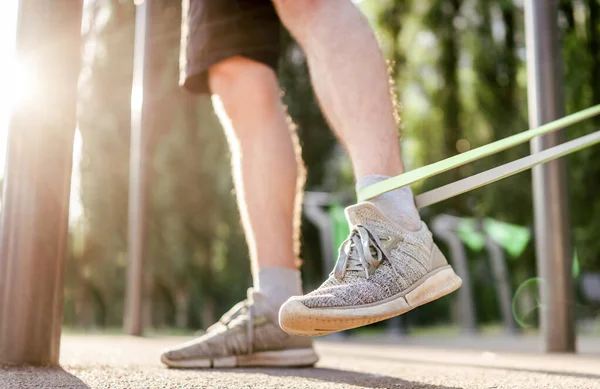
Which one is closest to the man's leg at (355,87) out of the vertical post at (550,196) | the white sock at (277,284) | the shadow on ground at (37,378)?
the white sock at (277,284)

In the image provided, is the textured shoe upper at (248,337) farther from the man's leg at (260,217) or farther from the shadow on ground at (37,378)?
the shadow on ground at (37,378)

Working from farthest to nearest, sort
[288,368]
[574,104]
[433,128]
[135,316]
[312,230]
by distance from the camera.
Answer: [433,128]
[312,230]
[574,104]
[135,316]
[288,368]

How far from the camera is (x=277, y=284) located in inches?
51.8

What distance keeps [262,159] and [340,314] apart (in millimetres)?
558

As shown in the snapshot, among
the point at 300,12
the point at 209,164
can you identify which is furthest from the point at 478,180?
the point at 209,164

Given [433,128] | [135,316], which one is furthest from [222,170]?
[135,316]

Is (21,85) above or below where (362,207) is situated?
above

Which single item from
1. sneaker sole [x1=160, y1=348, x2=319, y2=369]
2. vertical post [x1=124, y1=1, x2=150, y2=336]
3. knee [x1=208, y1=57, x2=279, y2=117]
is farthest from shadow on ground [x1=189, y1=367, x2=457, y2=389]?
vertical post [x1=124, y1=1, x2=150, y2=336]

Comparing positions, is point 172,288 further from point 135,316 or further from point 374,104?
point 374,104

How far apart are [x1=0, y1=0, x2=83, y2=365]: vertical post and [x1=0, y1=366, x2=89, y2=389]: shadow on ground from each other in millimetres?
31

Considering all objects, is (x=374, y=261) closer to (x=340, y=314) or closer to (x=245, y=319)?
(x=340, y=314)

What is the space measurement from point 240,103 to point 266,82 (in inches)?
2.7

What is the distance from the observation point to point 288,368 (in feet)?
4.25

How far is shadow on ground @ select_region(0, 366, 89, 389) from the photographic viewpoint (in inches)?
35.6
